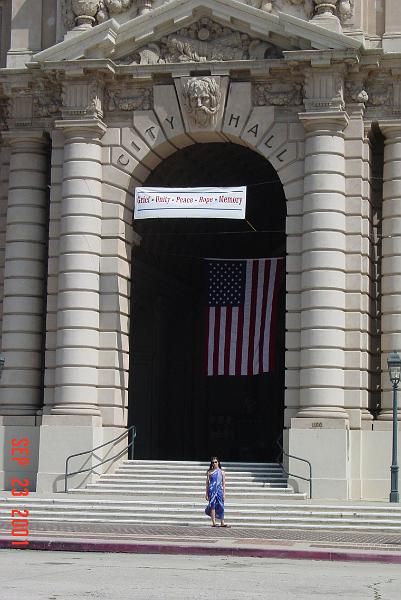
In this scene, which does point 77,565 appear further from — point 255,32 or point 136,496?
point 255,32

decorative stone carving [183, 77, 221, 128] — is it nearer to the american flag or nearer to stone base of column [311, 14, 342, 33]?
stone base of column [311, 14, 342, 33]

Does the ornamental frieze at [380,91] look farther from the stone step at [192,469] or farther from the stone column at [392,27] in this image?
the stone step at [192,469]

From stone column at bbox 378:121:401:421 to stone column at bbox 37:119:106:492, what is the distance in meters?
8.47

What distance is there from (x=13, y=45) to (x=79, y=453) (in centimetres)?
1310

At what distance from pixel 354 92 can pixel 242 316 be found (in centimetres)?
753

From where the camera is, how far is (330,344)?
3625cm

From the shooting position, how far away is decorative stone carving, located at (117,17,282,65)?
3809cm


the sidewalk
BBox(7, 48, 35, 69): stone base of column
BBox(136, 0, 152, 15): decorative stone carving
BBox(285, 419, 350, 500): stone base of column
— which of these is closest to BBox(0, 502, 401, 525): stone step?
the sidewalk

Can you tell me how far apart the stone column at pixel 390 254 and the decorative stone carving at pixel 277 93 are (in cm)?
268

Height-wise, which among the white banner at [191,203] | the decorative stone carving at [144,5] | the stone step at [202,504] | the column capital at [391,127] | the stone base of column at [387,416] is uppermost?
the decorative stone carving at [144,5]

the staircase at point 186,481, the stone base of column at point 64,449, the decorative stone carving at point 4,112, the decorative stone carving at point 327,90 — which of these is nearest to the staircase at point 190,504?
the staircase at point 186,481

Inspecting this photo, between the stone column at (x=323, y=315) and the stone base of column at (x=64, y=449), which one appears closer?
the stone column at (x=323, y=315)

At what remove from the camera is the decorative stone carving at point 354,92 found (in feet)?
123

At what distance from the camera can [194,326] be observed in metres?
52.2
